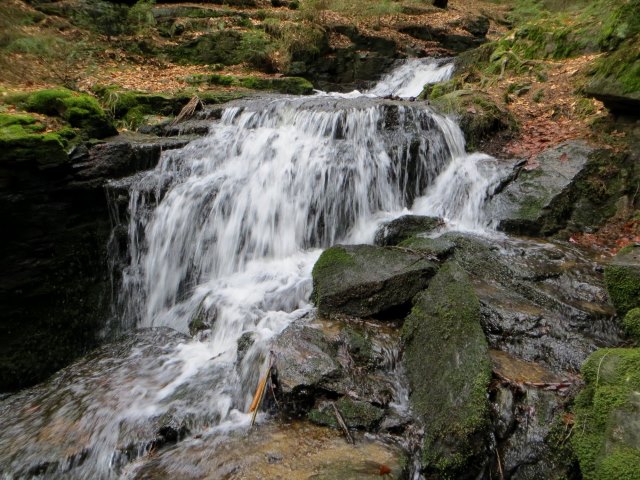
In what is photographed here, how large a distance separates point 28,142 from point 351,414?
5.02 metres

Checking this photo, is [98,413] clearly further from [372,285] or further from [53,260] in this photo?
[372,285]

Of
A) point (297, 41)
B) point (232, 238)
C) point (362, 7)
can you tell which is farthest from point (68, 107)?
point (362, 7)

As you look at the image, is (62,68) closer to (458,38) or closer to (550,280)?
(550,280)

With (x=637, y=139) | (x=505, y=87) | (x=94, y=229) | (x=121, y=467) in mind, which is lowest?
(x=121, y=467)

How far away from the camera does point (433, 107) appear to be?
788cm

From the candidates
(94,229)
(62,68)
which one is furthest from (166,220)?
(62,68)

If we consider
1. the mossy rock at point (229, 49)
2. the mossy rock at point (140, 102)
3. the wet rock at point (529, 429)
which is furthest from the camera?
the mossy rock at point (229, 49)

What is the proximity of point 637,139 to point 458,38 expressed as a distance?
12100mm

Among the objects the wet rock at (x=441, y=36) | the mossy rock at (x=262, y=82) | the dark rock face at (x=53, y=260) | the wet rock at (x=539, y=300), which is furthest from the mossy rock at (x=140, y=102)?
the wet rock at (x=441, y=36)

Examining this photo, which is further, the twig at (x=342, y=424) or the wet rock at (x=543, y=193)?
the wet rock at (x=543, y=193)

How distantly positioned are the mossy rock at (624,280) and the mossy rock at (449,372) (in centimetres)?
128

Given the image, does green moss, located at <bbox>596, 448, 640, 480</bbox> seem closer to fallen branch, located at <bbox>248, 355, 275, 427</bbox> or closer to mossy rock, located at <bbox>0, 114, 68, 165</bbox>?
fallen branch, located at <bbox>248, 355, 275, 427</bbox>

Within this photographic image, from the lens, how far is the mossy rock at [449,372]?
8.98 ft

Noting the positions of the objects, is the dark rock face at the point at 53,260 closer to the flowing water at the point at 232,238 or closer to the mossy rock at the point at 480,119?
the flowing water at the point at 232,238
